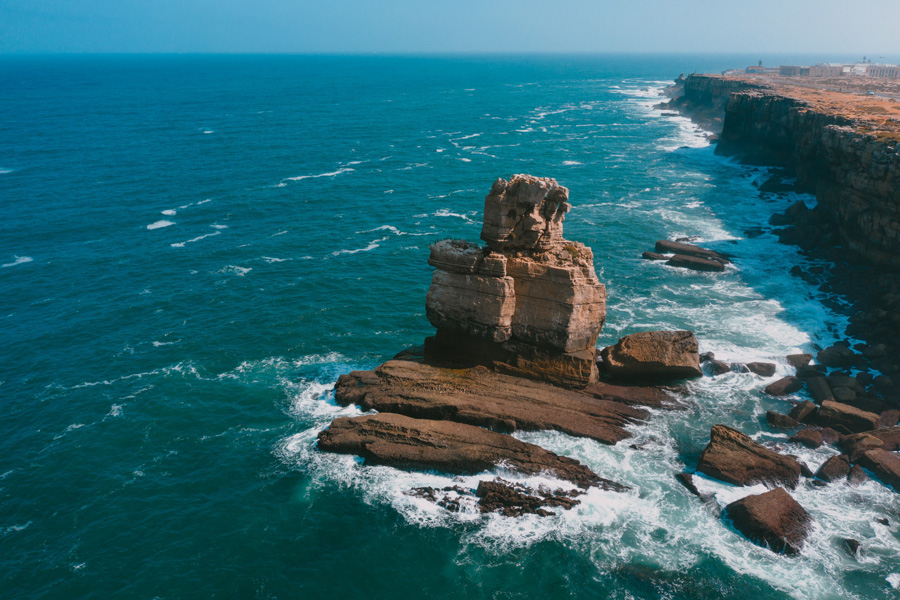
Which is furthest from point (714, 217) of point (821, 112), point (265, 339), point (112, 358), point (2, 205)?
point (2, 205)

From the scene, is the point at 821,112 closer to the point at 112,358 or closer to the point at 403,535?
the point at 403,535

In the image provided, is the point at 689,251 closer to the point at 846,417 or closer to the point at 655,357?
the point at 655,357

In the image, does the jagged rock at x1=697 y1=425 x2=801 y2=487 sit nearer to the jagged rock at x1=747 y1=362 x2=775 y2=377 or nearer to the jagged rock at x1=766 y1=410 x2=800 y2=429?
the jagged rock at x1=766 y1=410 x2=800 y2=429

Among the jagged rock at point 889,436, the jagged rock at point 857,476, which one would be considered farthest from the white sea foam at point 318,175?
the jagged rock at point 857,476

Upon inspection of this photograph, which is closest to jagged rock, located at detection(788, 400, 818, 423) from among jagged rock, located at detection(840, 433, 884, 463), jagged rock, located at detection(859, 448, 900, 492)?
jagged rock, located at detection(840, 433, 884, 463)

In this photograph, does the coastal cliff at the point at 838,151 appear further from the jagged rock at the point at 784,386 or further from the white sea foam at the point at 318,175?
the white sea foam at the point at 318,175

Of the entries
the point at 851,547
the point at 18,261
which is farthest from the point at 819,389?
the point at 18,261
